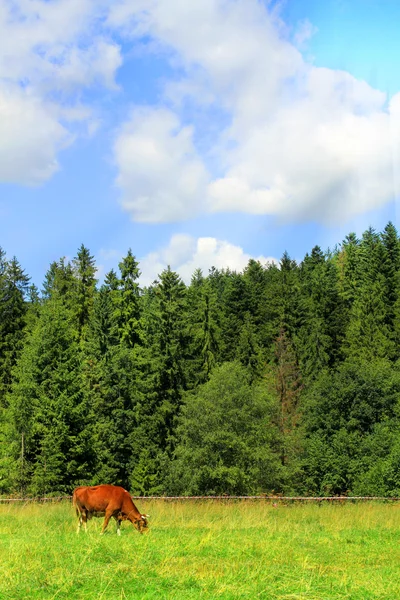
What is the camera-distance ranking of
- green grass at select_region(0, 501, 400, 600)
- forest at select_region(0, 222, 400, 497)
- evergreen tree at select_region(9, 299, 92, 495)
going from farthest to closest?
forest at select_region(0, 222, 400, 497)
evergreen tree at select_region(9, 299, 92, 495)
green grass at select_region(0, 501, 400, 600)

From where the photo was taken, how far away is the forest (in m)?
37.8

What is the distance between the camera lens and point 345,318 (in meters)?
70.6

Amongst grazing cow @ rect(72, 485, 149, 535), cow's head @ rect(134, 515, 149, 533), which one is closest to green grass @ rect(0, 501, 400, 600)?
cow's head @ rect(134, 515, 149, 533)

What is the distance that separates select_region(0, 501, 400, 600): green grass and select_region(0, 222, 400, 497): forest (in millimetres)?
21922

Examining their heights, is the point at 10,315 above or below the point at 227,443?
above

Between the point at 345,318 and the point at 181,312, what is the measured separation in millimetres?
21831

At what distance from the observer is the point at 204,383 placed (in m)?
58.8

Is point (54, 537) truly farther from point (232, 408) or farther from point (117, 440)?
point (117, 440)

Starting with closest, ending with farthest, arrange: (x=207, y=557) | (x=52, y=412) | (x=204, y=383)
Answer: (x=207, y=557), (x=52, y=412), (x=204, y=383)

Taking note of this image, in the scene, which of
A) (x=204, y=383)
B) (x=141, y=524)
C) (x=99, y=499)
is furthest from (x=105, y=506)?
(x=204, y=383)

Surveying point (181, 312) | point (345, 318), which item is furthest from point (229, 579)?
point (345, 318)

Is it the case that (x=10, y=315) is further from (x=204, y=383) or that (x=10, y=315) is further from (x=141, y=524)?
(x=141, y=524)

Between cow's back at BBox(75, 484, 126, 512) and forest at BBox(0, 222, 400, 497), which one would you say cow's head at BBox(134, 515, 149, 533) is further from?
forest at BBox(0, 222, 400, 497)

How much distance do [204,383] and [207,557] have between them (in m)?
48.8
